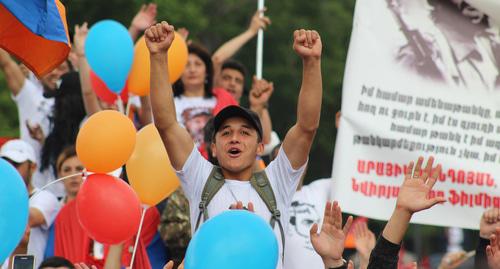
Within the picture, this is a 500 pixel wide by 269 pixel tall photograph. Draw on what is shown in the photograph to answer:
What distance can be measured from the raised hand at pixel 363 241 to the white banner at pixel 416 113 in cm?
22

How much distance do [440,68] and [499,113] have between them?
0.50 metres

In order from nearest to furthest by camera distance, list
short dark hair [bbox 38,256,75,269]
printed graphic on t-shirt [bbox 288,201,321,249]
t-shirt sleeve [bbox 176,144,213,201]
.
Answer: t-shirt sleeve [bbox 176,144,213,201]
short dark hair [bbox 38,256,75,269]
printed graphic on t-shirt [bbox 288,201,321,249]

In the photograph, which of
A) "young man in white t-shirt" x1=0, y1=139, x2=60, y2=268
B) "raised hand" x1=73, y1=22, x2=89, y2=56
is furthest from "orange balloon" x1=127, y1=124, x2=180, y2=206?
"raised hand" x1=73, y1=22, x2=89, y2=56

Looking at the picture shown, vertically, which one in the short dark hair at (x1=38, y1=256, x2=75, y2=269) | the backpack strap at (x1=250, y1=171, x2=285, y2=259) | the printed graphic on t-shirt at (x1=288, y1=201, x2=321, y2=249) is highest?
the backpack strap at (x1=250, y1=171, x2=285, y2=259)

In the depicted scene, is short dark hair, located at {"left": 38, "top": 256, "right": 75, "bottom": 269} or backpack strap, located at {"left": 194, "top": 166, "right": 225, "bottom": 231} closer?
backpack strap, located at {"left": 194, "top": 166, "right": 225, "bottom": 231}

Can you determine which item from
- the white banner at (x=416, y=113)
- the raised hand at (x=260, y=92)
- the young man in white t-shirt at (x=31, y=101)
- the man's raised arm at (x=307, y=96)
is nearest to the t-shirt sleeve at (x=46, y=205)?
the young man in white t-shirt at (x=31, y=101)

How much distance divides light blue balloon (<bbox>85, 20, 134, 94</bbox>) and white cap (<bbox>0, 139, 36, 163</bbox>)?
0.83 metres

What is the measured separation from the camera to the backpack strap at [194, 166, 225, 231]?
6633mm

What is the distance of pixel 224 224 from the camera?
5277mm

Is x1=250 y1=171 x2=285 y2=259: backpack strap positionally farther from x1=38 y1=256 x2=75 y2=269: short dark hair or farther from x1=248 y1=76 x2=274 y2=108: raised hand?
x1=248 y1=76 x2=274 y2=108: raised hand

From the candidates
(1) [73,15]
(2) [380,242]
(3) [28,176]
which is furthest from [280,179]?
(1) [73,15]

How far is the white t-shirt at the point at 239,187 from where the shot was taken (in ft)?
21.8

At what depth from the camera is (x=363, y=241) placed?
338 inches

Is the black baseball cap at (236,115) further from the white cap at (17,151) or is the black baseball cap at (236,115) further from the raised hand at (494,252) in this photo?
the white cap at (17,151)
